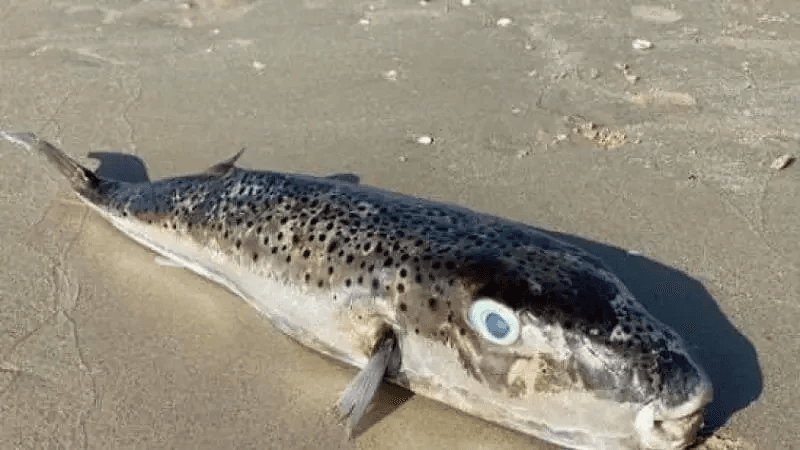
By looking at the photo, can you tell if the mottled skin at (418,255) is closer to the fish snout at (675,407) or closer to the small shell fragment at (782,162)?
the fish snout at (675,407)

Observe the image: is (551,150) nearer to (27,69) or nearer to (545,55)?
(545,55)

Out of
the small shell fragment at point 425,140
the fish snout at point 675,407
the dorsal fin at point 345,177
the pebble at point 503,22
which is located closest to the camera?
the fish snout at point 675,407

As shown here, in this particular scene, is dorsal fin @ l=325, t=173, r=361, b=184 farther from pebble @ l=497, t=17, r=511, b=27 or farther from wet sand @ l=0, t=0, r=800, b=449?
pebble @ l=497, t=17, r=511, b=27

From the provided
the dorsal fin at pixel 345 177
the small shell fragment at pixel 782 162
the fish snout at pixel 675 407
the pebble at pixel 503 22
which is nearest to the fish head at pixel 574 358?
the fish snout at pixel 675 407

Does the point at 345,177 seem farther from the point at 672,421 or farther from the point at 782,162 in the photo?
the point at 672,421

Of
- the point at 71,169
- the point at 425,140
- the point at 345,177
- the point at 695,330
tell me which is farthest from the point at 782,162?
the point at 71,169
